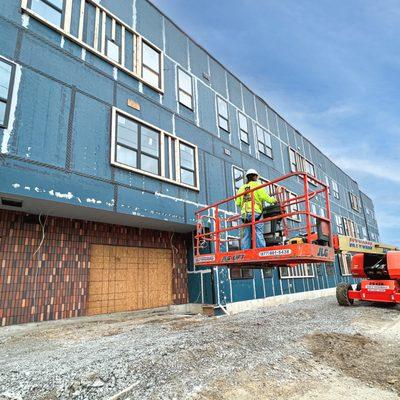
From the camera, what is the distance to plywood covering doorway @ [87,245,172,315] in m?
10.3

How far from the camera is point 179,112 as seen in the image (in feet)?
43.8

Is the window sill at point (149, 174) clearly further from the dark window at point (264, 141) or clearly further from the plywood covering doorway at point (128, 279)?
the dark window at point (264, 141)

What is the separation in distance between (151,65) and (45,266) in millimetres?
8608

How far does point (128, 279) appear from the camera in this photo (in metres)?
11.3

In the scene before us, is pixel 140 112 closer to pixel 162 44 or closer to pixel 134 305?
pixel 162 44

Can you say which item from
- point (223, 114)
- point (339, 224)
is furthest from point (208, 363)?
point (339, 224)

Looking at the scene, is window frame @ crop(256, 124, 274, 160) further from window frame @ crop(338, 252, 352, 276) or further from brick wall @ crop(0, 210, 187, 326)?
window frame @ crop(338, 252, 352, 276)

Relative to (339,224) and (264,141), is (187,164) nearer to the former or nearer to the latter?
(264,141)

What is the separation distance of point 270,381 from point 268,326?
381 centimetres

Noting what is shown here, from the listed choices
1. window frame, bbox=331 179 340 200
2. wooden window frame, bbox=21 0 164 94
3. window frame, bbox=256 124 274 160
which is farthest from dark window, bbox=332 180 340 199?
wooden window frame, bbox=21 0 164 94

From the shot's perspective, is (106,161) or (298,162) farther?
(298,162)

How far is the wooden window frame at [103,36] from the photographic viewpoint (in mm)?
9719

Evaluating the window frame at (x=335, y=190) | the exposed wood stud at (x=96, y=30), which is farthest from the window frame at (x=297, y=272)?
the exposed wood stud at (x=96, y=30)

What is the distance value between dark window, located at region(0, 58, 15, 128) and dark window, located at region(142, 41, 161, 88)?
198 inches
